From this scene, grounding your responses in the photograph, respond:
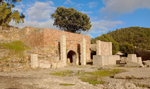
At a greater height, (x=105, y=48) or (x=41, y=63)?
(x=105, y=48)

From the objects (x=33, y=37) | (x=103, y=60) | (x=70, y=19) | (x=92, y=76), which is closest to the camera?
(x=92, y=76)

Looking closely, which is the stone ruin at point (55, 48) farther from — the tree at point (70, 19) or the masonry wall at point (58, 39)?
the tree at point (70, 19)

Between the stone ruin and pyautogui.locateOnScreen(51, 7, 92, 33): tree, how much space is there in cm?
1245

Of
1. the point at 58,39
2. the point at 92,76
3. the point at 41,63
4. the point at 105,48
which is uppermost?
the point at 58,39

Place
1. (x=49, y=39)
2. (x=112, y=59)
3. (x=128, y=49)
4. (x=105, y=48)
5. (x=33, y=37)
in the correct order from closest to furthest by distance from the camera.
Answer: (x=112, y=59) → (x=49, y=39) → (x=33, y=37) → (x=105, y=48) → (x=128, y=49)

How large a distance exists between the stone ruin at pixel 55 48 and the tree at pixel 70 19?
12.4m

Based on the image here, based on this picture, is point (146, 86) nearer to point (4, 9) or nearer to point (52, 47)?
point (52, 47)

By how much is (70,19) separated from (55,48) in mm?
19560

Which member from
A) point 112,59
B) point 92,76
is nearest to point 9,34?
point 112,59

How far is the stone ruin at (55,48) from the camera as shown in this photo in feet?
49.0

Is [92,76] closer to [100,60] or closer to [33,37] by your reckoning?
[100,60]

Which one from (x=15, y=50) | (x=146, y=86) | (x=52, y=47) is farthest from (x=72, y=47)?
(x=146, y=86)

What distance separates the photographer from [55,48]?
18.1 metres

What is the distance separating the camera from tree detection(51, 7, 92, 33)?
35344 mm
